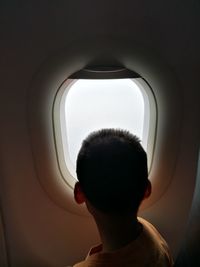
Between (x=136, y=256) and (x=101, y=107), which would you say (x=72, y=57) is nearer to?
(x=101, y=107)

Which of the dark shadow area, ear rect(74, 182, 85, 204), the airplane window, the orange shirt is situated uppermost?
the airplane window

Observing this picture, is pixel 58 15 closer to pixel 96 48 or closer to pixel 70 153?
pixel 96 48

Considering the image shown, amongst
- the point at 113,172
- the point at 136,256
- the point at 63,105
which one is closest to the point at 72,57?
the point at 63,105

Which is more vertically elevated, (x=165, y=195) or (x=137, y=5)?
(x=137, y=5)

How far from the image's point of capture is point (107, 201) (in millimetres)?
766

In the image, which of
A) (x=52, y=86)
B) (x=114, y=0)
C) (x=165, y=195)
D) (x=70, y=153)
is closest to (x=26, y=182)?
(x=70, y=153)

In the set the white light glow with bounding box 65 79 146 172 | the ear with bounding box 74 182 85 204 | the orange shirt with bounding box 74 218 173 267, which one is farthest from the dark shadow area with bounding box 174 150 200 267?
the white light glow with bounding box 65 79 146 172

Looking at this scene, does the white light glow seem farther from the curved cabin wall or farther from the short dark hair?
the short dark hair

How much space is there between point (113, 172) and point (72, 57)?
27 centimetres

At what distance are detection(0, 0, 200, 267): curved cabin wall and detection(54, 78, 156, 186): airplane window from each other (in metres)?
0.06

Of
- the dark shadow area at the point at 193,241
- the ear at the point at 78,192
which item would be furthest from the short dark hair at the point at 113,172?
the dark shadow area at the point at 193,241

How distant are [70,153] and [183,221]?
1.25ft

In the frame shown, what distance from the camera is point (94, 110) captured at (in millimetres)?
993

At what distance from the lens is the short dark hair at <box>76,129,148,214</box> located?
0.75 meters
